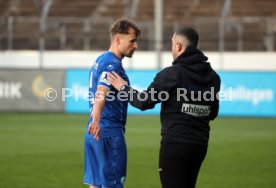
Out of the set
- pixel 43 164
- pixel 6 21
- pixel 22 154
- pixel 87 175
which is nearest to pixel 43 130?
pixel 22 154

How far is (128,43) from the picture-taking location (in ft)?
23.9

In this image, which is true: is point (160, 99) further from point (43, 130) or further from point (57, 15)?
point (57, 15)

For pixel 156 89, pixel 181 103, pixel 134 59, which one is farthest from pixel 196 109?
A: pixel 134 59

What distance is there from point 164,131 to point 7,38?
25.8 meters

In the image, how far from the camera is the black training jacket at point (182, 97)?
6.57 meters

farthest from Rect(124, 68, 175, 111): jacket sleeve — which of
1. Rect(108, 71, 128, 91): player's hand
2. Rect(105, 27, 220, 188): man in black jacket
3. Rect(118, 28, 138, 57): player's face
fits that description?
Rect(118, 28, 138, 57): player's face

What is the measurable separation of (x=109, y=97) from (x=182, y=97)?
2.89ft

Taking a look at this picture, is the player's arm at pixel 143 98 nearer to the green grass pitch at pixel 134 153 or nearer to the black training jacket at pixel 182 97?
the black training jacket at pixel 182 97

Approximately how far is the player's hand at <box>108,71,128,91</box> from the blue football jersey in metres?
0.13

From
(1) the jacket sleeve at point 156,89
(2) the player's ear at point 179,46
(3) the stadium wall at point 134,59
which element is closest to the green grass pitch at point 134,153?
(1) the jacket sleeve at point 156,89

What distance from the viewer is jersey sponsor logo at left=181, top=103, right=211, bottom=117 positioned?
6.66 meters

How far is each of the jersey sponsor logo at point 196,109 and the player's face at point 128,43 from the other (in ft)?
3.18

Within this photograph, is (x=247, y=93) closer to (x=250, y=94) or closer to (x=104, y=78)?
(x=250, y=94)

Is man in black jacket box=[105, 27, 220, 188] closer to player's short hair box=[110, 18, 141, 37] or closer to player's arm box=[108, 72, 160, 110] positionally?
player's arm box=[108, 72, 160, 110]
